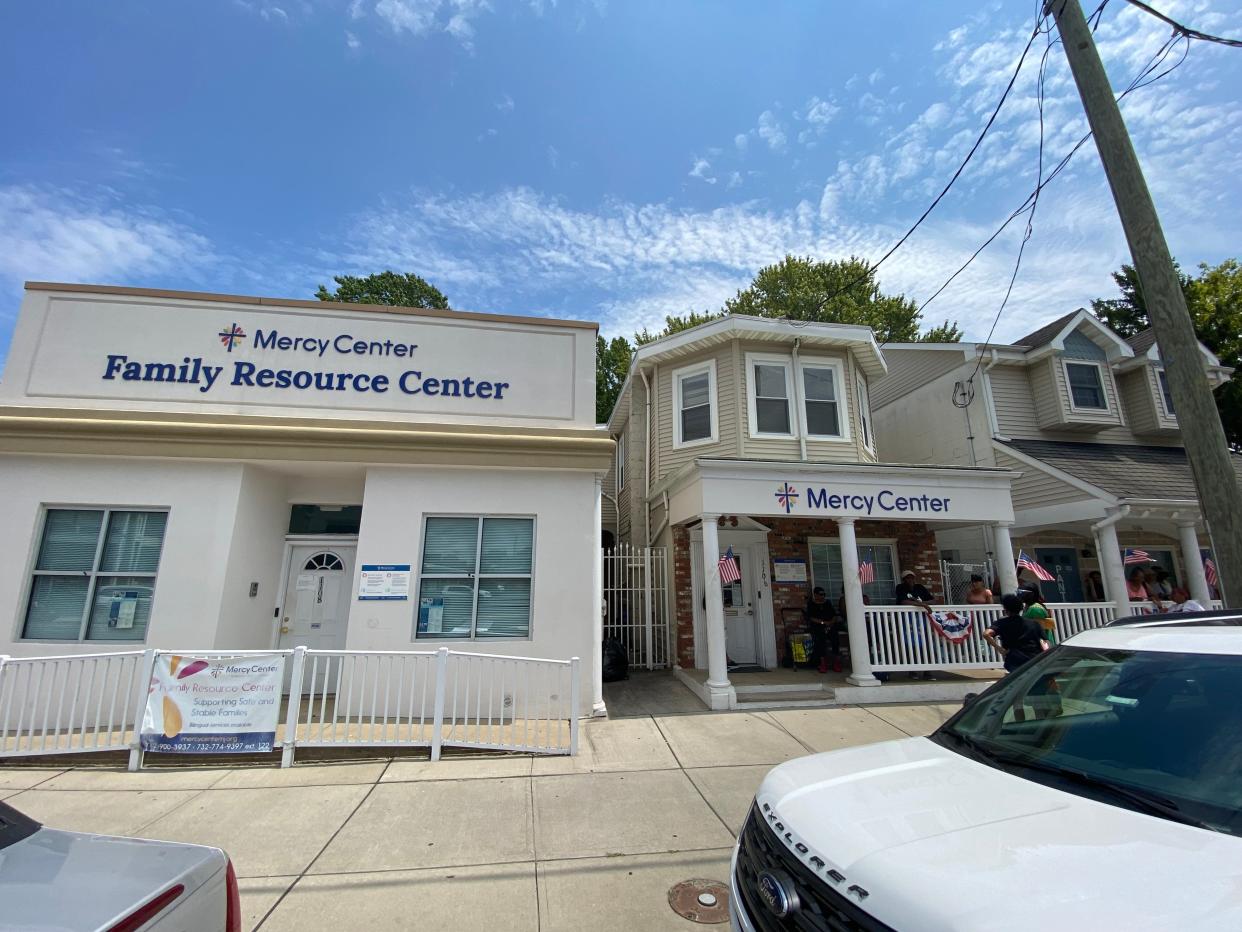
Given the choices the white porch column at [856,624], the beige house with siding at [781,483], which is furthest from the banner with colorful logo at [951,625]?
the beige house with siding at [781,483]

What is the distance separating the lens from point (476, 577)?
744 centimetres

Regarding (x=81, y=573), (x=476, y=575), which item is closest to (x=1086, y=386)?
(x=476, y=575)

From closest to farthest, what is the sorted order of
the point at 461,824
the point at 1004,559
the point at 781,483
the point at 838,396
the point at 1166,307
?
the point at 461,824 < the point at 1166,307 < the point at 781,483 < the point at 1004,559 < the point at 838,396

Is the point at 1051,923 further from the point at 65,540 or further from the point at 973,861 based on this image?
the point at 65,540

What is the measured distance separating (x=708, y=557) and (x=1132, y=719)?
A: 596 centimetres

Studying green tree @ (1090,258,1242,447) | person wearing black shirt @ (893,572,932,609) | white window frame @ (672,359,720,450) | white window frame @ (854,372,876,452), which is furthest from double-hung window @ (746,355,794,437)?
green tree @ (1090,258,1242,447)

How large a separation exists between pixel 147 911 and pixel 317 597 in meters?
7.42

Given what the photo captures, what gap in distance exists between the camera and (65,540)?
7070 millimetres

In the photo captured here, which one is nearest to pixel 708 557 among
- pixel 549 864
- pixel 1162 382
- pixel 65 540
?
pixel 549 864

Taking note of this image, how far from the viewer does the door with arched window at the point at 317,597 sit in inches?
322

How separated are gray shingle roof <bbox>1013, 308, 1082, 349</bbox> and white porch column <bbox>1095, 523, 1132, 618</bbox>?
524cm

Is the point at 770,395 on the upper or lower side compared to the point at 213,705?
upper

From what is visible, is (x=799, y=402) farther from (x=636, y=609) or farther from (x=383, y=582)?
(x=383, y=582)

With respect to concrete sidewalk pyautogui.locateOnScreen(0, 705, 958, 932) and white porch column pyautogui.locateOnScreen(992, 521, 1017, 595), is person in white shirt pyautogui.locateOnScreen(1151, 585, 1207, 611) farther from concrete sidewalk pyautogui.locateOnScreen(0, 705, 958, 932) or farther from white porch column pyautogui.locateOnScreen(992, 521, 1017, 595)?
concrete sidewalk pyautogui.locateOnScreen(0, 705, 958, 932)
